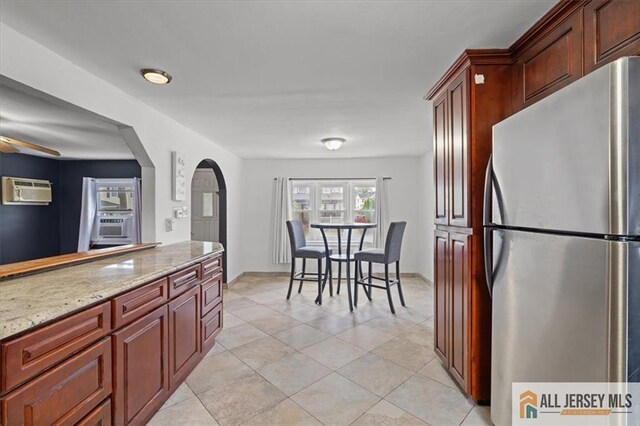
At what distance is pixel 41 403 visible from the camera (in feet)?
3.33

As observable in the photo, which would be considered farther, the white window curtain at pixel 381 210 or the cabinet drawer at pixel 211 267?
the white window curtain at pixel 381 210

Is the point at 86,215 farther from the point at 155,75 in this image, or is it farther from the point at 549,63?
the point at 549,63

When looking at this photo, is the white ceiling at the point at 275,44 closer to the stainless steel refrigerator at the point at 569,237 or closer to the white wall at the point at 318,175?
the stainless steel refrigerator at the point at 569,237

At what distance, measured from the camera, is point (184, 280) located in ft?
6.65

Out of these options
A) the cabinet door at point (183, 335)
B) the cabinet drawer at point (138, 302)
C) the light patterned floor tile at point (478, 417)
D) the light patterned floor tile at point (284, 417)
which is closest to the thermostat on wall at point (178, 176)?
the cabinet door at point (183, 335)

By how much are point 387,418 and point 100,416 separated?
1476 millimetres

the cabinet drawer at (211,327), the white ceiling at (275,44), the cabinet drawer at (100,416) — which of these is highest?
the white ceiling at (275,44)

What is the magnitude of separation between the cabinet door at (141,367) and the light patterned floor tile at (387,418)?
1176 mm

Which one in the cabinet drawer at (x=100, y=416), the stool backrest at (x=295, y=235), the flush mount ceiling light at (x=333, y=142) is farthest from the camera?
the stool backrest at (x=295, y=235)

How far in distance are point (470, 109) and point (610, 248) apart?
114cm

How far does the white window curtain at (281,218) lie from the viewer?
17.4ft

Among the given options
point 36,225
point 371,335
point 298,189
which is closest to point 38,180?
point 36,225

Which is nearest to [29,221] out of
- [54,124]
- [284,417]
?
[54,124]

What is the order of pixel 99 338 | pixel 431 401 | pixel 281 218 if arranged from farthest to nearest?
1. pixel 281 218
2. pixel 431 401
3. pixel 99 338
